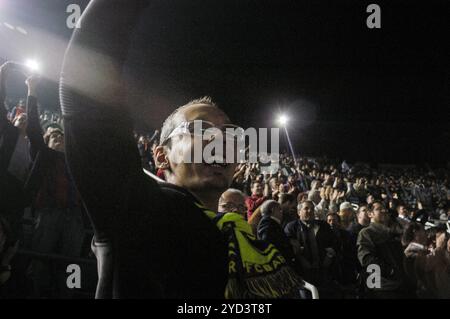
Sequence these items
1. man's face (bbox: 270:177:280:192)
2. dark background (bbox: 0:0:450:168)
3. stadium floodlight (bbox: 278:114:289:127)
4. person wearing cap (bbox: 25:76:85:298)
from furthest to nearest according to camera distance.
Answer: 1. stadium floodlight (bbox: 278:114:289:127)
2. dark background (bbox: 0:0:450:168)
3. man's face (bbox: 270:177:280:192)
4. person wearing cap (bbox: 25:76:85:298)

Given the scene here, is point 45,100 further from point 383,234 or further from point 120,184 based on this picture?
point 120,184

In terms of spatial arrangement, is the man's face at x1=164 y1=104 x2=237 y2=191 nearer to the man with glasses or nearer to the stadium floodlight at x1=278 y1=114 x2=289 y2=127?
the man with glasses

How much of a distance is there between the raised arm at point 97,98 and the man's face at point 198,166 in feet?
1.11

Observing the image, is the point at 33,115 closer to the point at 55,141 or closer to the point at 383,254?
the point at 55,141

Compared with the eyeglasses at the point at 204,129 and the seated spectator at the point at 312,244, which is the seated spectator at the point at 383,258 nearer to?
the seated spectator at the point at 312,244

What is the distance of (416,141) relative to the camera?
20672 mm

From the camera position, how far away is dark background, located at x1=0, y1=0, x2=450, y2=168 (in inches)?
556

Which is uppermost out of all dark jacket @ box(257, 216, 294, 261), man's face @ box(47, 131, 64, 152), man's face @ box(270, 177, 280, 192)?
man's face @ box(47, 131, 64, 152)

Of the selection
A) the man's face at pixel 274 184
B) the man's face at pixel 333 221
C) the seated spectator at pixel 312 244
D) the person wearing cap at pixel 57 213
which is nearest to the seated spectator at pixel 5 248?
the person wearing cap at pixel 57 213

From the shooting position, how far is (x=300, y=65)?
62.6 feet

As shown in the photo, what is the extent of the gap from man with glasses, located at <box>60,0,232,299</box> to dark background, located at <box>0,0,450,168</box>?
38.5 feet

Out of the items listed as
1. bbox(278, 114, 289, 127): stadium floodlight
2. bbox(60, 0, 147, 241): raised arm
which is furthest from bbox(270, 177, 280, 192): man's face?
bbox(278, 114, 289, 127): stadium floodlight

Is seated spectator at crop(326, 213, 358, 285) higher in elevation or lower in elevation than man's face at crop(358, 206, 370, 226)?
lower

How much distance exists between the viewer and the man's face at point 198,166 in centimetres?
112
